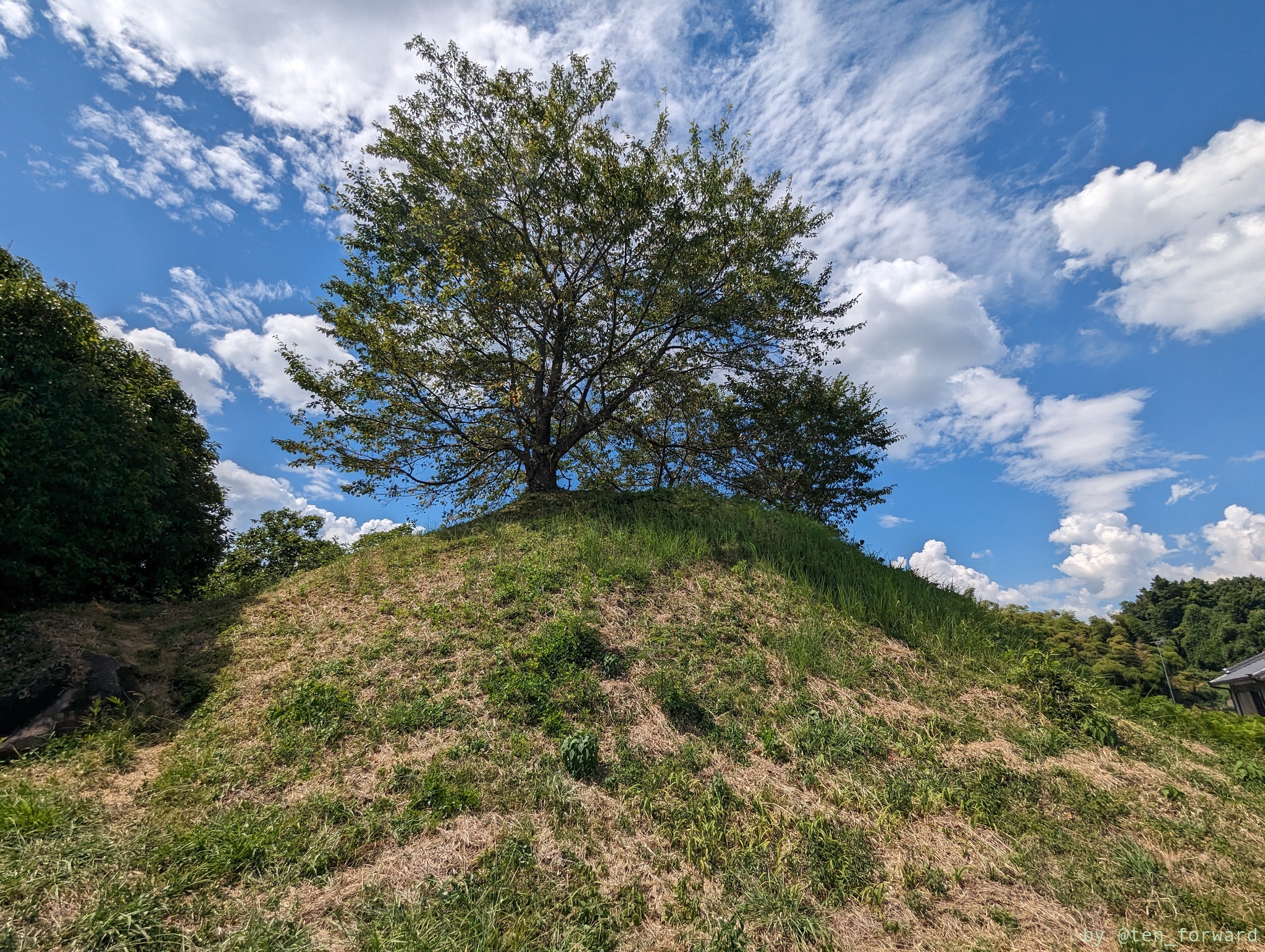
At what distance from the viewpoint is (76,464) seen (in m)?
7.85

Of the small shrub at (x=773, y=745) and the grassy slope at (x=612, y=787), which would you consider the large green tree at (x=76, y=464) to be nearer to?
the grassy slope at (x=612, y=787)

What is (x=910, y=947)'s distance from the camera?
3.94 m

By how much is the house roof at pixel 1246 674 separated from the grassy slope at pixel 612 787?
46.6ft

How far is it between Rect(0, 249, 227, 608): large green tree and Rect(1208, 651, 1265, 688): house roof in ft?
94.0

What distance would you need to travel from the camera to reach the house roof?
51.7 feet

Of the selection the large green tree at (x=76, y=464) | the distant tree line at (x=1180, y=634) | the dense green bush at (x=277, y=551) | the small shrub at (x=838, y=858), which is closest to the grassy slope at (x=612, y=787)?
the small shrub at (x=838, y=858)

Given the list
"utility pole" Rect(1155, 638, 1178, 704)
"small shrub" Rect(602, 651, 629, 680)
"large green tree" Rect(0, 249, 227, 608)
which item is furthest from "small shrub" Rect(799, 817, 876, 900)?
"utility pole" Rect(1155, 638, 1178, 704)

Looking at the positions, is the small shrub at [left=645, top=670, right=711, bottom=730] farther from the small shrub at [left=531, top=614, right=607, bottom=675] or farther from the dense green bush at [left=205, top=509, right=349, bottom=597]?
the dense green bush at [left=205, top=509, right=349, bottom=597]

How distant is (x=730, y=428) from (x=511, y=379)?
7117 mm

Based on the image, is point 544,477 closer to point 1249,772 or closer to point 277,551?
point 277,551

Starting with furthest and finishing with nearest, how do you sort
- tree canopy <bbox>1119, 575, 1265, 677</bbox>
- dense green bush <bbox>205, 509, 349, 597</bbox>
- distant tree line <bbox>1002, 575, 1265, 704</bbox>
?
tree canopy <bbox>1119, 575, 1265, 677</bbox> < distant tree line <bbox>1002, 575, 1265, 704</bbox> < dense green bush <bbox>205, 509, 349, 597</bbox>

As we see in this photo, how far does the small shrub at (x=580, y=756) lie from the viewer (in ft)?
18.4

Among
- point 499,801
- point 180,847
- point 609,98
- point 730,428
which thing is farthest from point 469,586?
point 609,98

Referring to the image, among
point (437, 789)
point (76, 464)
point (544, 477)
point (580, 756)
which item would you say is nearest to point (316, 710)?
point (437, 789)
